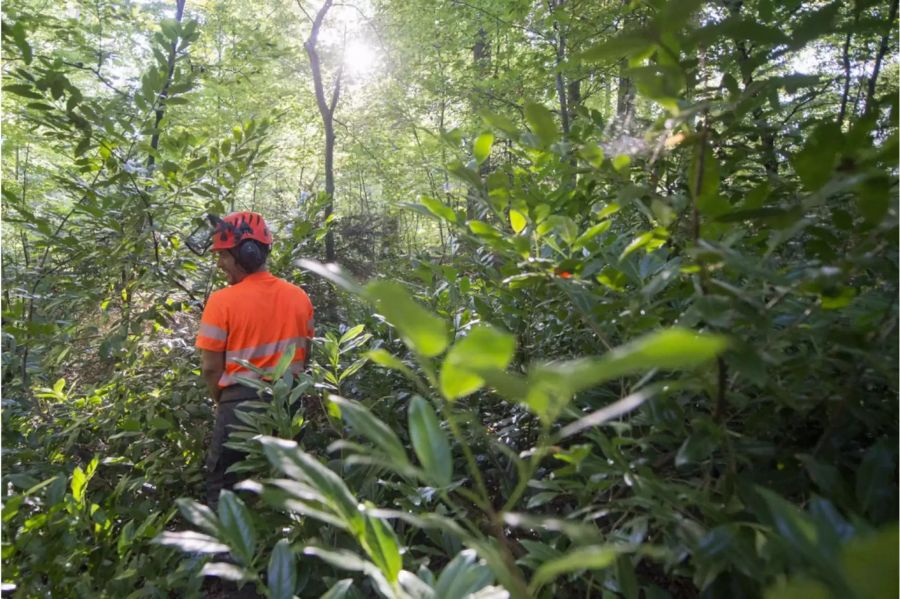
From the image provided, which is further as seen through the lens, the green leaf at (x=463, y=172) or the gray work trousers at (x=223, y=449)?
the gray work trousers at (x=223, y=449)

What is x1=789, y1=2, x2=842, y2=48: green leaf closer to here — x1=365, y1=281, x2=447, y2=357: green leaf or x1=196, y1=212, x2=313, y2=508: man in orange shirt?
x1=365, y1=281, x2=447, y2=357: green leaf

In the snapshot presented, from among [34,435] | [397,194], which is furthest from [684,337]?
[397,194]

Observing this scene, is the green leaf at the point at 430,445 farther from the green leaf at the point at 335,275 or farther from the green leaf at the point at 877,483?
the green leaf at the point at 877,483

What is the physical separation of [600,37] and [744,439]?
356 centimetres

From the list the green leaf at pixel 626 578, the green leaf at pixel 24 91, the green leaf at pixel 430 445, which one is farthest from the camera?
the green leaf at pixel 24 91

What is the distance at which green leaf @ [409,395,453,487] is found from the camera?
599mm

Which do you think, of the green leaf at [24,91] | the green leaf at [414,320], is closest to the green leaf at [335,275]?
the green leaf at [414,320]

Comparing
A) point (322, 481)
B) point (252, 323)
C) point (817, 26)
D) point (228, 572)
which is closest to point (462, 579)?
point (322, 481)

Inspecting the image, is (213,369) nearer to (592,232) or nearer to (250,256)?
(250,256)

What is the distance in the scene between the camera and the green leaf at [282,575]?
36.7 inches

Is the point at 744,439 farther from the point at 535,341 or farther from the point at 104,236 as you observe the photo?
the point at 104,236

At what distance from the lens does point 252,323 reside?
349cm

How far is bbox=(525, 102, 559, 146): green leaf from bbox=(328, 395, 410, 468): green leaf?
54 centimetres

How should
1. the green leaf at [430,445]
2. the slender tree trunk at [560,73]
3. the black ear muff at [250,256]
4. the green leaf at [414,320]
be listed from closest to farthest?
the green leaf at [414,320]
the green leaf at [430,445]
the black ear muff at [250,256]
the slender tree trunk at [560,73]
